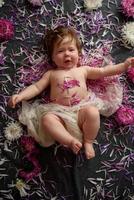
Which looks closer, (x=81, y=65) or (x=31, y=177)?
(x=31, y=177)

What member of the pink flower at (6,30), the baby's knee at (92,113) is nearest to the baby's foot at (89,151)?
the baby's knee at (92,113)

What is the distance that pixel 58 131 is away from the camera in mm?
1521

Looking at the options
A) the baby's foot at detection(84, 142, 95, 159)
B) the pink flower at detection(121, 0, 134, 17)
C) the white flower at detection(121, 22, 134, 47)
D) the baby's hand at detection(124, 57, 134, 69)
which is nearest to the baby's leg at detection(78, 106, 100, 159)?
the baby's foot at detection(84, 142, 95, 159)

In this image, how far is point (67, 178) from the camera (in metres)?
1.60

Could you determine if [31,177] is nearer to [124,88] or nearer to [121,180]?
[121,180]

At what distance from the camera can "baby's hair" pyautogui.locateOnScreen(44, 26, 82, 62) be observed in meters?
1.64

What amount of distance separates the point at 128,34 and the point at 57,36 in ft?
1.04

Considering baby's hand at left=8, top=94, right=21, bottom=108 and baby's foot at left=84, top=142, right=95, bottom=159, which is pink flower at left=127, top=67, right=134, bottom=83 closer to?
baby's foot at left=84, top=142, right=95, bottom=159

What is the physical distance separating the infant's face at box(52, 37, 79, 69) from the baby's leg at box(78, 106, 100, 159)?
7.6 inches

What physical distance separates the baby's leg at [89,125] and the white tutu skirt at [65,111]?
2 cm

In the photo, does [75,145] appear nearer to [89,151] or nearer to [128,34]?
[89,151]

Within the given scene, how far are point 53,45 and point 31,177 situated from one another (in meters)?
0.50

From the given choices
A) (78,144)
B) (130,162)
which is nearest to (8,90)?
(78,144)

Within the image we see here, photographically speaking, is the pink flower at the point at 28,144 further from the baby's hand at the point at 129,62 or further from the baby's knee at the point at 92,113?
the baby's hand at the point at 129,62
